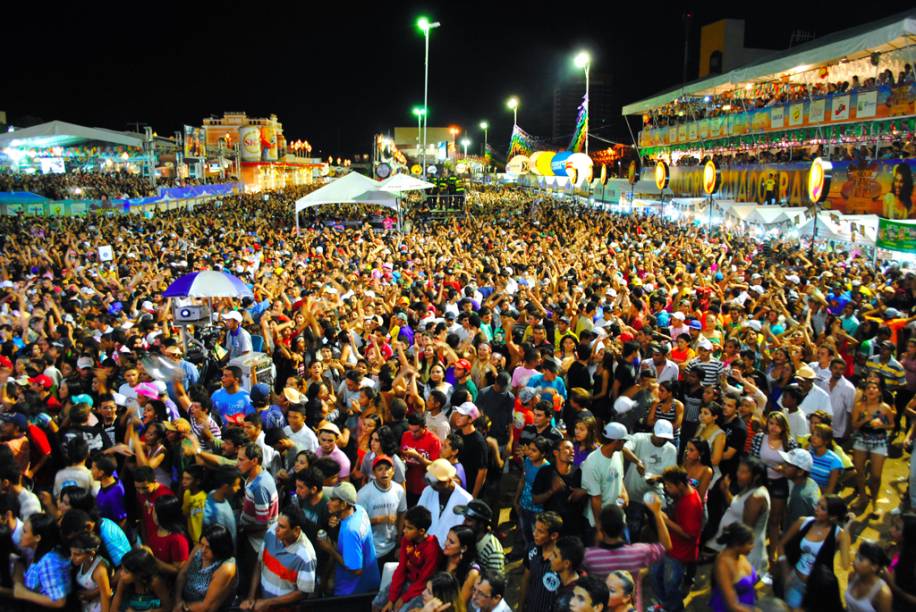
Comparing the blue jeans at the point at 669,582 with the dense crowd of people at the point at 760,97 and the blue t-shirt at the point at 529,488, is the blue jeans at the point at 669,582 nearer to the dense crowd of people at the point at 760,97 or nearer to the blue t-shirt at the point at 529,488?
the blue t-shirt at the point at 529,488

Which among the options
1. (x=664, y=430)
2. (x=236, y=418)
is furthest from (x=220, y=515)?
(x=664, y=430)

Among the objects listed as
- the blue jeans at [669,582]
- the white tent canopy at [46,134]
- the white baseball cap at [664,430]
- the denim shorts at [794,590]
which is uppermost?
the white tent canopy at [46,134]

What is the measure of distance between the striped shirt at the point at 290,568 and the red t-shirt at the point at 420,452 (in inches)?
50.1

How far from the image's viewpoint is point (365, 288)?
11156 millimetres

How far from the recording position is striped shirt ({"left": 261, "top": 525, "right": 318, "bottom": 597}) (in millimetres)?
3771

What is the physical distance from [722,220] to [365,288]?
1600 cm

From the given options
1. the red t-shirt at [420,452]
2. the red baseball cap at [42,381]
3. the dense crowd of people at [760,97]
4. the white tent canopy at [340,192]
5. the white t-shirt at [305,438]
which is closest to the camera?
the red t-shirt at [420,452]

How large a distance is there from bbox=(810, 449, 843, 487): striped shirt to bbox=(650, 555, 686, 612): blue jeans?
125cm

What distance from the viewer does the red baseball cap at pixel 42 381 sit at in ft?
21.2

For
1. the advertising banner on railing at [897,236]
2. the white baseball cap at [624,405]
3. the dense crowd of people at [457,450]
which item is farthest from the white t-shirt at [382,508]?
the advertising banner on railing at [897,236]

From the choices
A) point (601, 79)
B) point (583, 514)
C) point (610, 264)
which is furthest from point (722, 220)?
point (601, 79)

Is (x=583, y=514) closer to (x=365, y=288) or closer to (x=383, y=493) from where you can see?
(x=383, y=493)

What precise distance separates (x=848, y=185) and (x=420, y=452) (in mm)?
22514

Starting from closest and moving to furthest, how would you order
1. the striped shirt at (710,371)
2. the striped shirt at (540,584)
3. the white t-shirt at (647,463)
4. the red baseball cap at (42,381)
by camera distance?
the striped shirt at (540,584)
the white t-shirt at (647,463)
the striped shirt at (710,371)
the red baseball cap at (42,381)
